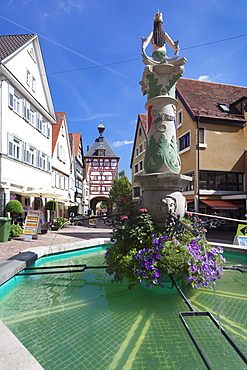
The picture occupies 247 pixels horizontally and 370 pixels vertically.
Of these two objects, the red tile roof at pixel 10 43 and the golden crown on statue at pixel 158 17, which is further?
the red tile roof at pixel 10 43

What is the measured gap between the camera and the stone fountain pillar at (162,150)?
450cm

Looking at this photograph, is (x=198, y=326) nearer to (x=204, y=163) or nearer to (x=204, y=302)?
(x=204, y=302)

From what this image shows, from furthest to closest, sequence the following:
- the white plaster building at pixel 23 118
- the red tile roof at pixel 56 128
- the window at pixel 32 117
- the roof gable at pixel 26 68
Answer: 1. the red tile roof at pixel 56 128
2. the window at pixel 32 117
3. the roof gable at pixel 26 68
4. the white plaster building at pixel 23 118

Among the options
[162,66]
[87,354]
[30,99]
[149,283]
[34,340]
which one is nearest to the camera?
[87,354]

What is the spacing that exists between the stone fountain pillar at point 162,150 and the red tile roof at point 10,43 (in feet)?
38.5

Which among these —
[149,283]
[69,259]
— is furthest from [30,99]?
[149,283]

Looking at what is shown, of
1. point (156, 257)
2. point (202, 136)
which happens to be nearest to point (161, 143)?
point (156, 257)

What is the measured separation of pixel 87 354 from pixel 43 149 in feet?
62.0

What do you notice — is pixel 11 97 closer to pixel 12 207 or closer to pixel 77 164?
pixel 12 207

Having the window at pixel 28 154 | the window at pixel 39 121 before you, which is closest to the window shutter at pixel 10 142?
the window at pixel 28 154

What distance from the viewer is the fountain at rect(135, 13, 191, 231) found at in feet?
14.8

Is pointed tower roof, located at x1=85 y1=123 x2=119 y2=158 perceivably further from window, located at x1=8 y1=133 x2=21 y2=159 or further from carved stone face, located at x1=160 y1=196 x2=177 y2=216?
carved stone face, located at x1=160 y1=196 x2=177 y2=216

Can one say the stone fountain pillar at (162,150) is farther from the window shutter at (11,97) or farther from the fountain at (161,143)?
the window shutter at (11,97)

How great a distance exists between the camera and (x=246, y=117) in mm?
18984
